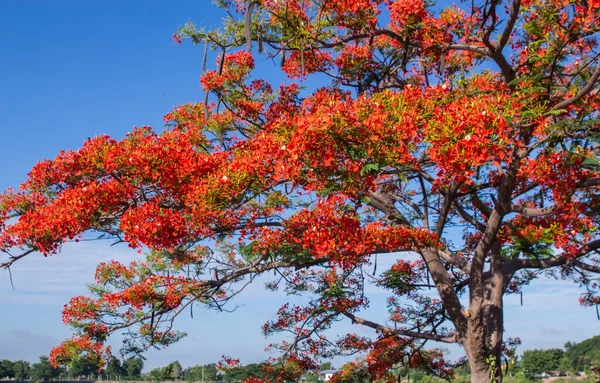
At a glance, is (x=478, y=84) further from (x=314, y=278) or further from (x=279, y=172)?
(x=314, y=278)

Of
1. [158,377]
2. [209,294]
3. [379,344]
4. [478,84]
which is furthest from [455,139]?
[158,377]

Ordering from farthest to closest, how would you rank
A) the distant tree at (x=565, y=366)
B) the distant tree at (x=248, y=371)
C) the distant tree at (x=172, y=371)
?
1. the distant tree at (x=172, y=371)
2. the distant tree at (x=565, y=366)
3. the distant tree at (x=248, y=371)

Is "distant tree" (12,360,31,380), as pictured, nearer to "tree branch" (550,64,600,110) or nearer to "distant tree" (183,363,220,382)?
Answer: "distant tree" (183,363,220,382)

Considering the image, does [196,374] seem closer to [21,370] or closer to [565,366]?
[21,370]

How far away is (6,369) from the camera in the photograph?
177ft

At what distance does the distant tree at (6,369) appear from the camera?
172 ft

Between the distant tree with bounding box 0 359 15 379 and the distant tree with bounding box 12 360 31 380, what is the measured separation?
0.38 meters

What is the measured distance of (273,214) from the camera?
864 centimetres

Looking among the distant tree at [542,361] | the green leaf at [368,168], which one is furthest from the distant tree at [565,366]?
the green leaf at [368,168]

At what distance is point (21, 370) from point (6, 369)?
7.83ft

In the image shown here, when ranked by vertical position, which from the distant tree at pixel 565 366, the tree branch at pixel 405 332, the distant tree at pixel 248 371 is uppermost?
the tree branch at pixel 405 332

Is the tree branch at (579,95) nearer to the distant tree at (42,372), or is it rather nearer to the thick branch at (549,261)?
the thick branch at (549,261)

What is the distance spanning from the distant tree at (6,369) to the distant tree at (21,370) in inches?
15.0

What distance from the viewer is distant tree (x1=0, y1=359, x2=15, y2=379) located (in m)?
52.5
